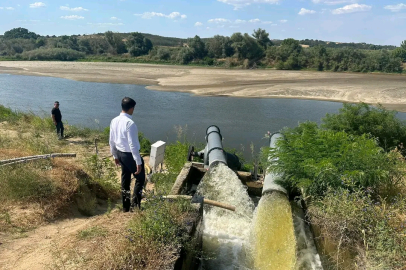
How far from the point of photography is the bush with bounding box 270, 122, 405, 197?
5.17 metres

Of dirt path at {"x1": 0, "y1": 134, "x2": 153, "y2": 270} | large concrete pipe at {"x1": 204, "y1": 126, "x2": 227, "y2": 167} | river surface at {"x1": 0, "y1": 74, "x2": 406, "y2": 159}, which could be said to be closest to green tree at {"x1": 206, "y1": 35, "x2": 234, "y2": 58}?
river surface at {"x1": 0, "y1": 74, "x2": 406, "y2": 159}

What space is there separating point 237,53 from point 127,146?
5721 cm

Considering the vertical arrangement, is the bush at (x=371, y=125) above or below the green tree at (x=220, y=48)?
below

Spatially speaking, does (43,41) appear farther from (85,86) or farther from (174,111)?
(174,111)

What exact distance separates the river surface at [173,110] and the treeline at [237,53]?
2830cm

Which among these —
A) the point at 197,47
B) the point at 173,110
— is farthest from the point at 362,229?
the point at 197,47

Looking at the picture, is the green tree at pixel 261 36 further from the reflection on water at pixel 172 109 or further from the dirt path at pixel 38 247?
the dirt path at pixel 38 247

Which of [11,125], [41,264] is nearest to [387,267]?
[41,264]

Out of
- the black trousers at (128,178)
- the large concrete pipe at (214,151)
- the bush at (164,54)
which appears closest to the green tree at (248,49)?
the bush at (164,54)

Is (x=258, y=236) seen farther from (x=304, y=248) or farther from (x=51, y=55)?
(x=51, y=55)

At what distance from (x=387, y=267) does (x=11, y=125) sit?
47.0ft

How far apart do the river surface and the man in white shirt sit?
9109 millimetres

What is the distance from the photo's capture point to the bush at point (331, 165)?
517 centimetres

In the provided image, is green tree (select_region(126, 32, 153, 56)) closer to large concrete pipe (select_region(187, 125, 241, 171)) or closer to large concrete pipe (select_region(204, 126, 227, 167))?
large concrete pipe (select_region(187, 125, 241, 171))
